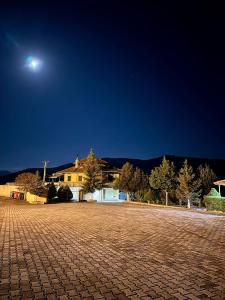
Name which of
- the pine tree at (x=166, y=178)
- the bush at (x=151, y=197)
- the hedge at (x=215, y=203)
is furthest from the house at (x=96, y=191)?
the hedge at (x=215, y=203)

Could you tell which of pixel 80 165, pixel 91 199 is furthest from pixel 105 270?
pixel 80 165

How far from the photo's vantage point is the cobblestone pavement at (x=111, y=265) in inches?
235

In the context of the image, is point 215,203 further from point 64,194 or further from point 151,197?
point 64,194

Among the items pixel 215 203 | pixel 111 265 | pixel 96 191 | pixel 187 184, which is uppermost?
pixel 187 184

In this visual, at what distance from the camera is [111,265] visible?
787 centimetres

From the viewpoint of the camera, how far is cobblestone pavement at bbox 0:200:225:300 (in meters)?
5.96

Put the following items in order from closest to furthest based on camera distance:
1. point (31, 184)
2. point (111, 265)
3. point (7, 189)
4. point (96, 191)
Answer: point (111, 265) → point (31, 184) → point (96, 191) → point (7, 189)

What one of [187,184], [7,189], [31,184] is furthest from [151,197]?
[7,189]

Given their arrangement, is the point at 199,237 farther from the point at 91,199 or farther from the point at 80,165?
the point at 80,165

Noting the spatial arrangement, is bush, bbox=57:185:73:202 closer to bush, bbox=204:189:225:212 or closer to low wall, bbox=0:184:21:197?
low wall, bbox=0:184:21:197

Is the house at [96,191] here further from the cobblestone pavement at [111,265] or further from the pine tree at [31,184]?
the cobblestone pavement at [111,265]

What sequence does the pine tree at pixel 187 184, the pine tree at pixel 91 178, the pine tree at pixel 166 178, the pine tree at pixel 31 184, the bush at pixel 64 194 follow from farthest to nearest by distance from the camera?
the pine tree at pixel 91 178, the bush at pixel 64 194, the pine tree at pixel 31 184, the pine tree at pixel 166 178, the pine tree at pixel 187 184

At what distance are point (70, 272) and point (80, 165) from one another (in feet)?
177

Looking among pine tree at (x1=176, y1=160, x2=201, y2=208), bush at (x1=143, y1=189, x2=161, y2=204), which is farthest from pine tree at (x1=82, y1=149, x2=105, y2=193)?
pine tree at (x1=176, y1=160, x2=201, y2=208)
